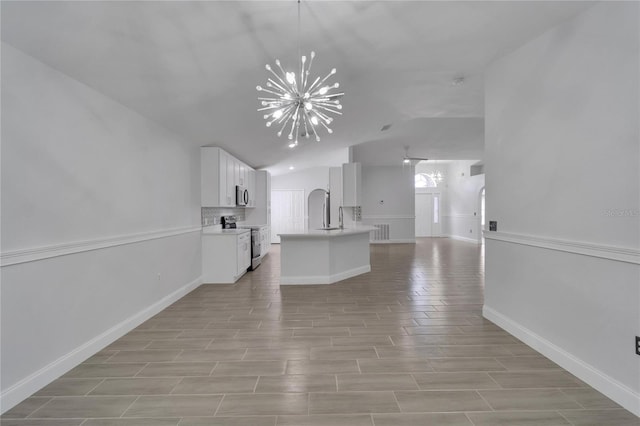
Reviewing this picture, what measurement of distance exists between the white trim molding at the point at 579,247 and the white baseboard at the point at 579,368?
794 millimetres

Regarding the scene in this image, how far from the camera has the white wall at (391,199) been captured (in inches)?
445

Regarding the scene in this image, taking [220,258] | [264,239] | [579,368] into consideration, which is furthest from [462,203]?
[579,368]

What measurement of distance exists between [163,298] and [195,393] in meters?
2.12

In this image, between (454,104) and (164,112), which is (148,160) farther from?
(454,104)

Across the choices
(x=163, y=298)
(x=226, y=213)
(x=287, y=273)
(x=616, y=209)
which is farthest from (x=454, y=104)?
(x=163, y=298)

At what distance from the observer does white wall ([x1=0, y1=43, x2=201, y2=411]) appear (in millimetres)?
1990

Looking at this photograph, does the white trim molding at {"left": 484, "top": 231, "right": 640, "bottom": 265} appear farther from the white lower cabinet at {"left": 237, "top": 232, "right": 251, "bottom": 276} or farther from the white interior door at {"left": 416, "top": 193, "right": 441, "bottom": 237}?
the white interior door at {"left": 416, "top": 193, "right": 441, "bottom": 237}

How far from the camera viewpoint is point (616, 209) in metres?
2.00

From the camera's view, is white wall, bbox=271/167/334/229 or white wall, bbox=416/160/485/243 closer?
white wall, bbox=271/167/334/229

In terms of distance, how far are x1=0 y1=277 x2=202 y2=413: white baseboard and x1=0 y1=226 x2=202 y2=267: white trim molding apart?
0.79 meters

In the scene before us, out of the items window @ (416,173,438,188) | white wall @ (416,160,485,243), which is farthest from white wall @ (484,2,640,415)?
window @ (416,173,438,188)

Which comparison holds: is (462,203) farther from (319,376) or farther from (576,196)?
(319,376)

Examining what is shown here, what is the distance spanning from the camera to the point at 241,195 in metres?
6.55

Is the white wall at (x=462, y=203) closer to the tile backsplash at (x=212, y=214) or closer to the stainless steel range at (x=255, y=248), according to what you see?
the stainless steel range at (x=255, y=248)
